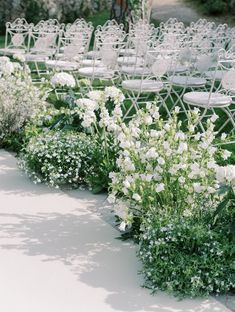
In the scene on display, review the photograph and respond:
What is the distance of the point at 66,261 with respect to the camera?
420cm

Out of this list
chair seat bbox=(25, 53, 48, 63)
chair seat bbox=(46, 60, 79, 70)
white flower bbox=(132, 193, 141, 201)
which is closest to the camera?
white flower bbox=(132, 193, 141, 201)

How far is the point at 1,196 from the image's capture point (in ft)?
18.0

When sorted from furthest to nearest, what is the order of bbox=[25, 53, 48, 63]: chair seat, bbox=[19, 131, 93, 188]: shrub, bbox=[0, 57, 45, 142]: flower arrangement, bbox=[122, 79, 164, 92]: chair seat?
bbox=[25, 53, 48, 63]: chair seat
bbox=[122, 79, 164, 92]: chair seat
bbox=[0, 57, 45, 142]: flower arrangement
bbox=[19, 131, 93, 188]: shrub

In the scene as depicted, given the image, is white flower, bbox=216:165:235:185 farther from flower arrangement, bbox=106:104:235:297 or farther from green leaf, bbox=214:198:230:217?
green leaf, bbox=214:198:230:217

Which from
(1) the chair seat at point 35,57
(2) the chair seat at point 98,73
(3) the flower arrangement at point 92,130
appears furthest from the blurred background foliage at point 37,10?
(3) the flower arrangement at point 92,130

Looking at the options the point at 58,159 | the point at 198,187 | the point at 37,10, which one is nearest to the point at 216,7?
the point at 37,10

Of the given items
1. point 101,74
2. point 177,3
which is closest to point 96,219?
point 101,74

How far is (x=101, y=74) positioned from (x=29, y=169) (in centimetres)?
302

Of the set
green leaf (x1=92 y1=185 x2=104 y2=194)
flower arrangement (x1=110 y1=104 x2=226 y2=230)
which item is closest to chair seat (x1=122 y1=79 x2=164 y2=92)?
green leaf (x1=92 y1=185 x2=104 y2=194)

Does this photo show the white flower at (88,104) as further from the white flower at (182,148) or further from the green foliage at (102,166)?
the white flower at (182,148)

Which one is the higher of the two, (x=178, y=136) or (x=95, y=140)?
(x=178, y=136)

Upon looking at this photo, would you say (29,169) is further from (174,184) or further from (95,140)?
(174,184)

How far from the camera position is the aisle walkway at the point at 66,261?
3686mm

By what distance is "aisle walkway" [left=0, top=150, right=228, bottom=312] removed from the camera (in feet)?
12.1
